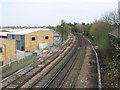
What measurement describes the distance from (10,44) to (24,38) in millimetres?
10873

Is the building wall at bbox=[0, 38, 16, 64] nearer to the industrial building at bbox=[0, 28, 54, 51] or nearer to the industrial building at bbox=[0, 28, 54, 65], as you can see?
the industrial building at bbox=[0, 28, 54, 65]

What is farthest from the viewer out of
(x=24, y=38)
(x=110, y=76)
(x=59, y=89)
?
(x=24, y=38)

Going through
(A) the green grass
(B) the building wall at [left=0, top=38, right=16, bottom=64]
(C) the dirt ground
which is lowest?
(C) the dirt ground

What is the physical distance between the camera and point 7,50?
86.3ft

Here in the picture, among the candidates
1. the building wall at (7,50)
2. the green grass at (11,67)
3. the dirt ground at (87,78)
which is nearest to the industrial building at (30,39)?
the building wall at (7,50)

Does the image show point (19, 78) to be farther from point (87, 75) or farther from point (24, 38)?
point (24, 38)

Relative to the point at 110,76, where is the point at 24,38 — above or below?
above

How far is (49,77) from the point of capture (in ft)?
55.0

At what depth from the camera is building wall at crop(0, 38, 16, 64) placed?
84.0 ft

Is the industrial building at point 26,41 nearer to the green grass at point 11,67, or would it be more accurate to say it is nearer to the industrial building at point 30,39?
the industrial building at point 30,39

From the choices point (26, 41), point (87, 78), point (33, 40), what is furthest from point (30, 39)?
point (87, 78)

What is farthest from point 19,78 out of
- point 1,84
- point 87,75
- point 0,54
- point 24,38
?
point 24,38

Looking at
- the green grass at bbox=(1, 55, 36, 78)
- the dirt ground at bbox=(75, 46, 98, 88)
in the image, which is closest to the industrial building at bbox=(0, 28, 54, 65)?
the green grass at bbox=(1, 55, 36, 78)

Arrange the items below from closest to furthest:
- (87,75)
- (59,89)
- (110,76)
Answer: (59,89), (110,76), (87,75)
